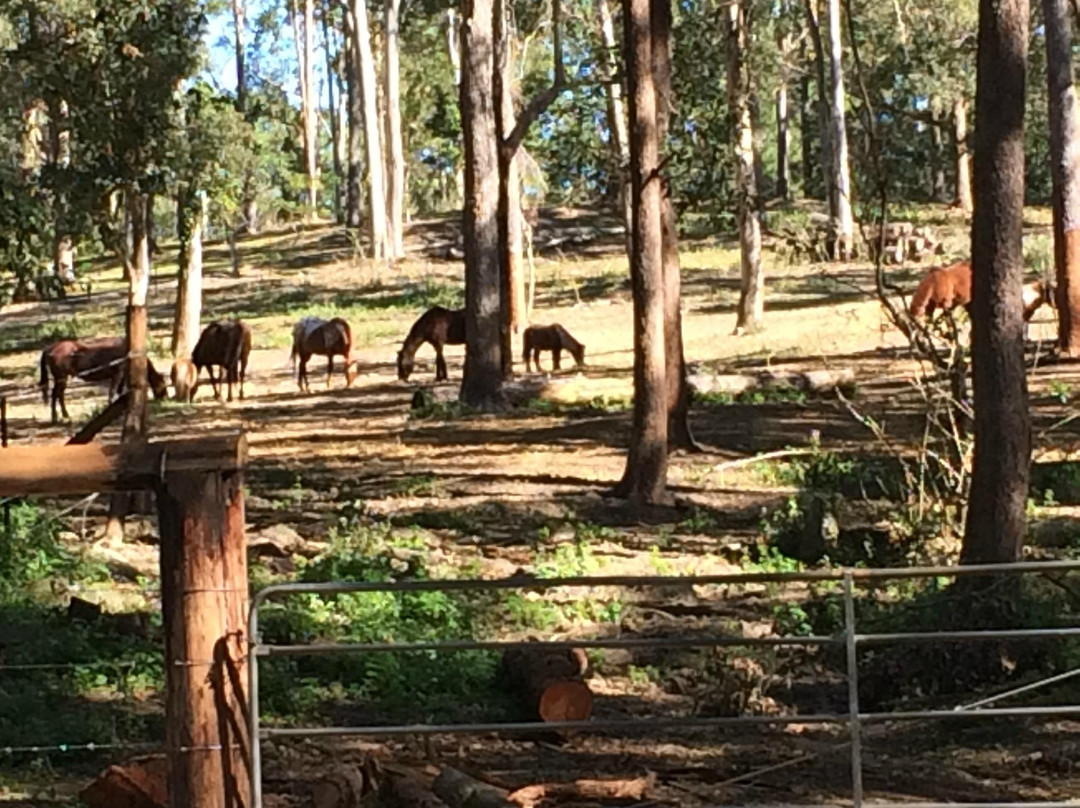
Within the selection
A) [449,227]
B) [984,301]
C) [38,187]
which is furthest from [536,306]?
[984,301]

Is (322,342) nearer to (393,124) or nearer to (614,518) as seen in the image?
(614,518)

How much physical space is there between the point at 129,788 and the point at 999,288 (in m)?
5.53

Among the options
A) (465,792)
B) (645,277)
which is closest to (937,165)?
(645,277)

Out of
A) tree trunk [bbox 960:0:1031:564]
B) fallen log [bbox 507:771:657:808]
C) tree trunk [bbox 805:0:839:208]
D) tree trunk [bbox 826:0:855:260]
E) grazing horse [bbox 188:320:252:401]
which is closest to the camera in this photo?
fallen log [bbox 507:771:657:808]

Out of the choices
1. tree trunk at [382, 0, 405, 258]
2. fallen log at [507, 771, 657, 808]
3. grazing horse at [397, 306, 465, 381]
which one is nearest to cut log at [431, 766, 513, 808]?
fallen log at [507, 771, 657, 808]

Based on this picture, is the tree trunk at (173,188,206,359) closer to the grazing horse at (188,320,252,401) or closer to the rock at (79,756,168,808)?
the grazing horse at (188,320,252,401)

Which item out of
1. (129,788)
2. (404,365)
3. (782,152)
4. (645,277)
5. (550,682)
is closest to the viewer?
(129,788)

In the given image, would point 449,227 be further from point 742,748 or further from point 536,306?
point 742,748

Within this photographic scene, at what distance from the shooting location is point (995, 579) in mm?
9625

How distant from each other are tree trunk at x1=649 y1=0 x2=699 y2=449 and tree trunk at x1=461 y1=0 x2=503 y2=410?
5175mm

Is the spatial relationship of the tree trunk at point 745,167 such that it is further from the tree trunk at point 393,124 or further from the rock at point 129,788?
the rock at point 129,788

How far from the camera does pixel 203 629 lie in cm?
461

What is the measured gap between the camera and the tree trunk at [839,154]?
135 feet

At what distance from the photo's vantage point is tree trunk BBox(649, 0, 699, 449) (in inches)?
655
